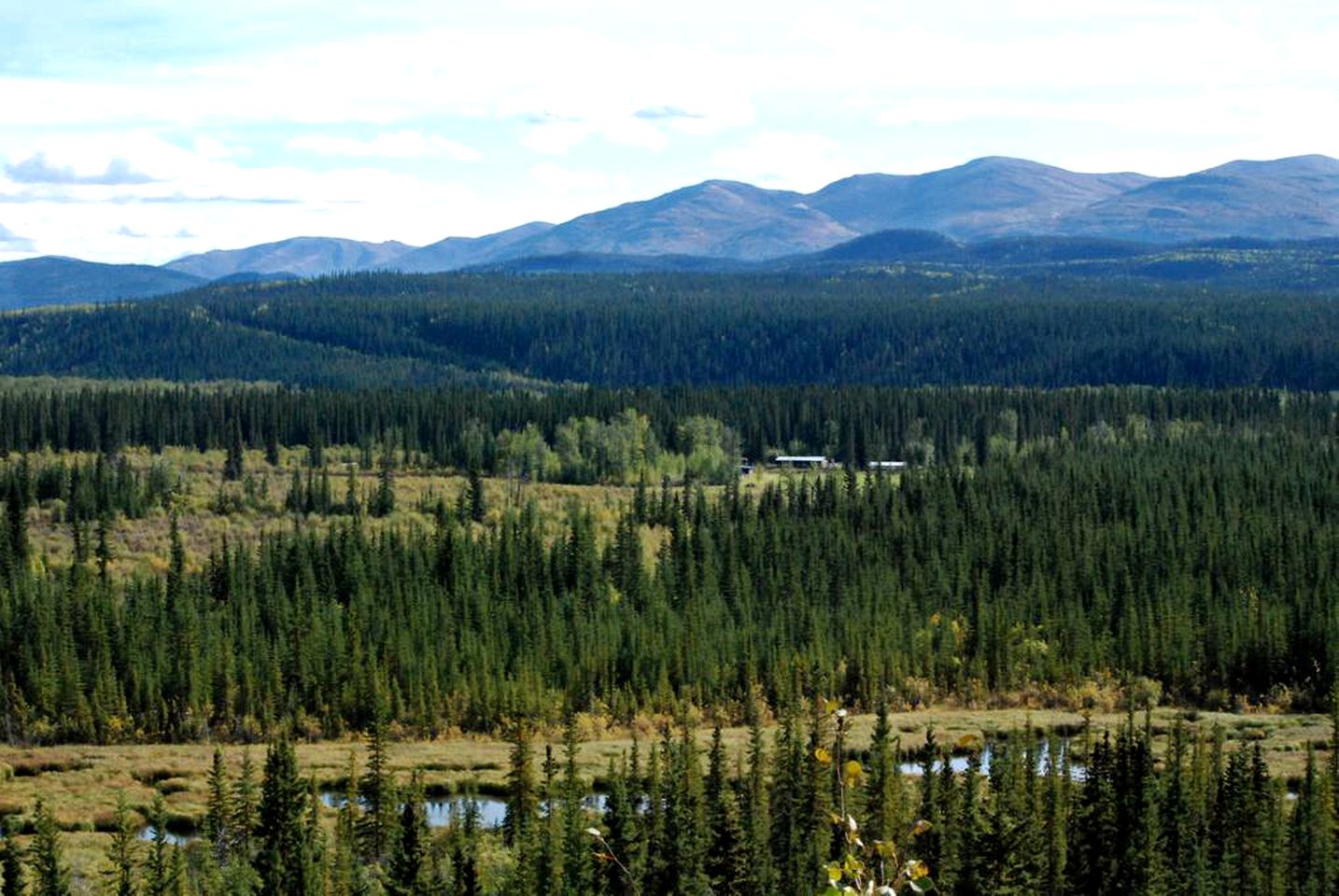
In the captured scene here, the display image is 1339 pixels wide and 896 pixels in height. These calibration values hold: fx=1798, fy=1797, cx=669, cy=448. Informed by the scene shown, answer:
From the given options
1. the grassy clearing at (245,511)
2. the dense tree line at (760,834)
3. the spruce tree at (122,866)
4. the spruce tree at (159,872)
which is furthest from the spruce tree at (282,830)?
the grassy clearing at (245,511)

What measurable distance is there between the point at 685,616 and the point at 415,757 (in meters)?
32.3

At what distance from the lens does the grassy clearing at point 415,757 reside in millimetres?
83062

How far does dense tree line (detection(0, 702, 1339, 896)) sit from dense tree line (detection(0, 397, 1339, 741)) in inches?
1086

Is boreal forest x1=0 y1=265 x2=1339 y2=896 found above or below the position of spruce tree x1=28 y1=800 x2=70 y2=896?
below

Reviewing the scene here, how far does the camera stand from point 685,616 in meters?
123

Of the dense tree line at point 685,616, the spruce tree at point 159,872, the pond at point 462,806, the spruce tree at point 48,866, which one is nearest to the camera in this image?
the spruce tree at point 48,866

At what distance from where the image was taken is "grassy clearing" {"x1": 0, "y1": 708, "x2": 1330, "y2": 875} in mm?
83062

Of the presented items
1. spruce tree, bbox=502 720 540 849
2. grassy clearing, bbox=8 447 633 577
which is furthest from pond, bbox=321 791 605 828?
grassy clearing, bbox=8 447 633 577

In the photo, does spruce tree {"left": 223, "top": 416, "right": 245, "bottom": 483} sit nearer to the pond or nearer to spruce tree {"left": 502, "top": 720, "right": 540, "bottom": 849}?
the pond

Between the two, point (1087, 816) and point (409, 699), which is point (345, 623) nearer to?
point (409, 699)

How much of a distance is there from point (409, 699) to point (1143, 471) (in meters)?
90.4

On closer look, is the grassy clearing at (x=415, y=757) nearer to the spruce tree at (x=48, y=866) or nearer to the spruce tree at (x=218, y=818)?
the spruce tree at (x=218, y=818)

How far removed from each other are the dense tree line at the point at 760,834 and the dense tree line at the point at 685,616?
27.6 metres

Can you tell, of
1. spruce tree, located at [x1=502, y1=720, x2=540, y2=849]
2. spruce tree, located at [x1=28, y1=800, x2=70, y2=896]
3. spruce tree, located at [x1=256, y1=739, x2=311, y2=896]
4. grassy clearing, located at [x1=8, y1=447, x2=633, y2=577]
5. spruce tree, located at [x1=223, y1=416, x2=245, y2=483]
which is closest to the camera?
spruce tree, located at [x1=28, y1=800, x2=70, y2=896]
